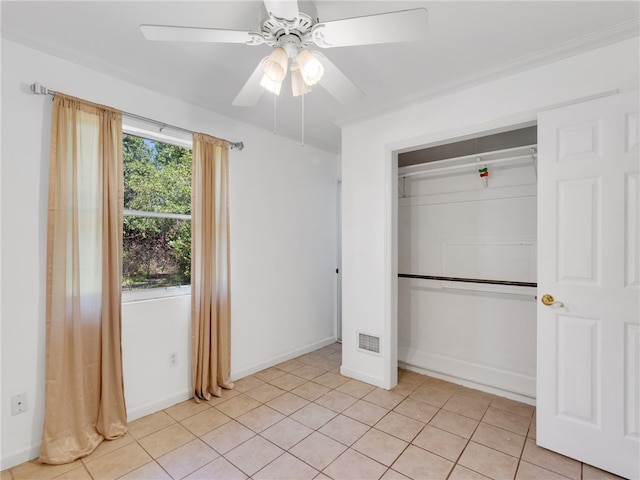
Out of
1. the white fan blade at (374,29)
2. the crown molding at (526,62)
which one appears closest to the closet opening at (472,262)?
the crown molding at (526,62)

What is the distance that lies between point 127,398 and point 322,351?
2.15 metres

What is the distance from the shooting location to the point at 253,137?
10.9 ft

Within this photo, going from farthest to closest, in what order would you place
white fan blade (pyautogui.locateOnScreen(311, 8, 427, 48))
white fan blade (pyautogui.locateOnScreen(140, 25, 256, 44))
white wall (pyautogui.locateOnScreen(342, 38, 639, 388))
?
white wall (pyautogui.locateOnScreen(342, 38, 639, 388)) < white fan blade (pyautogui.locateOnScreen(140, 25, 256, 44)) < white fan blade (pyautogui.locateOnScreen(311, 8, 427, 48))

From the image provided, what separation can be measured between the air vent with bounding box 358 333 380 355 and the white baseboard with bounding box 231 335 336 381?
3.04 feet

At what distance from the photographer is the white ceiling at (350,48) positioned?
1.72m

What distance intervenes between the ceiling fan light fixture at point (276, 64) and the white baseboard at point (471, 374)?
2945 mm

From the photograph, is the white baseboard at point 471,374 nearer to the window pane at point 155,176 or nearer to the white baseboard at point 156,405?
the white baseboard at point 156,405

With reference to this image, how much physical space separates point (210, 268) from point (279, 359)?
1402mm

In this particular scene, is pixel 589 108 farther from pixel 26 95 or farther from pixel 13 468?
pixel 13 468

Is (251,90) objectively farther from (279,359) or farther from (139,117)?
(279,359)

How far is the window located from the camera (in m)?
2.54

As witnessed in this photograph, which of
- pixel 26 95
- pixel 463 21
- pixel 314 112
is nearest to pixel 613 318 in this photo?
pixel 463 21

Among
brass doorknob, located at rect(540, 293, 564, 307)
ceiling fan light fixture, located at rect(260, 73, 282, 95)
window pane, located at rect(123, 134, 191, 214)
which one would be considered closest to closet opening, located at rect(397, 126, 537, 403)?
brass doorknob, located at rect(540, 293, 564, 307)

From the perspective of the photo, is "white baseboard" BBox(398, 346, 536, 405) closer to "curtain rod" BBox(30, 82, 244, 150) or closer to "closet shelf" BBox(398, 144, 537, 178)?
"closet shelf" BBox(398, 144, 537, 178)
